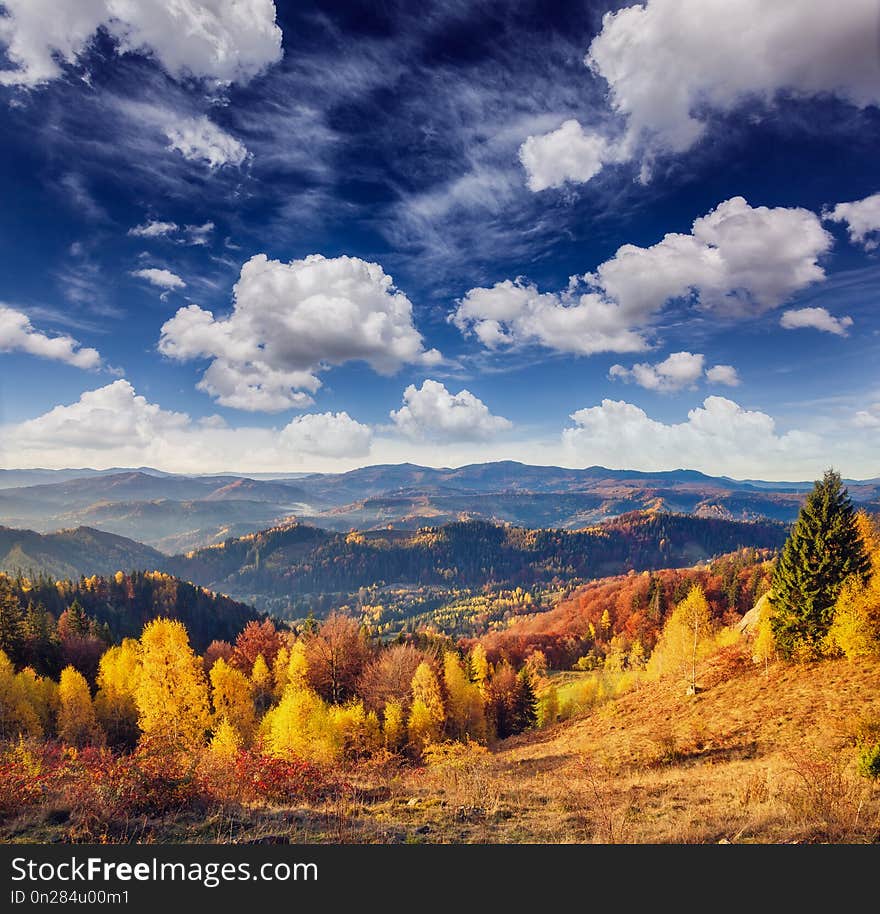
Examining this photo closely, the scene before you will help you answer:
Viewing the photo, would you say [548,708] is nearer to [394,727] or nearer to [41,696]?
[394,727]

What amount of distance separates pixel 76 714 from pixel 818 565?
2722 inches

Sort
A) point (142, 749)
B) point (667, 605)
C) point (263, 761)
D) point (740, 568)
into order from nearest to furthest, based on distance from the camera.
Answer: point (263, 761), point (142, 749), point (667, 605), point (740, 568)

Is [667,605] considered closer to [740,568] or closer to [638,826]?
[740,568]

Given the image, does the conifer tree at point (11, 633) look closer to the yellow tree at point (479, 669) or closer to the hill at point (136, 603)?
the hill at point (136, 603)

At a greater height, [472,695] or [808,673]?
[808,673]

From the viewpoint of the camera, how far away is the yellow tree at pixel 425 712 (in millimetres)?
46406

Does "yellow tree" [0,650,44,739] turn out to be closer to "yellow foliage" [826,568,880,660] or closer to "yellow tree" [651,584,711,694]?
"yellow tree" [651,584,711,694]

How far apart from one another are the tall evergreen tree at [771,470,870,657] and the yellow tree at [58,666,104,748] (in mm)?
60253

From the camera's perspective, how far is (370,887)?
645 centimetres

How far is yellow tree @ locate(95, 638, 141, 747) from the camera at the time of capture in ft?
150

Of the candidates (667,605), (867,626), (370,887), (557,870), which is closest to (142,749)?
(370,887)

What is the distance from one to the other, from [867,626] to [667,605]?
4016 inches

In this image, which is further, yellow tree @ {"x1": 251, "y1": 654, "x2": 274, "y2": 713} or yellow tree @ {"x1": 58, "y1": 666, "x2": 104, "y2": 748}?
yellow tree @ {"x1": 251, "y1": 654, "x2": 274, "y2": 713}

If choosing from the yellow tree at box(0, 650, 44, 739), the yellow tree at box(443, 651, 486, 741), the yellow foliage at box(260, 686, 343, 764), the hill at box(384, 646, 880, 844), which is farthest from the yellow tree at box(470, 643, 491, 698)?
the yellow tree at box(0, 650, 44, 739)
